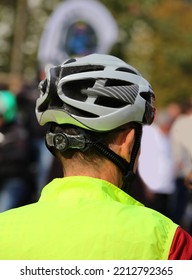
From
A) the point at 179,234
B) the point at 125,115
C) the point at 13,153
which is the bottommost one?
the point at 13,153

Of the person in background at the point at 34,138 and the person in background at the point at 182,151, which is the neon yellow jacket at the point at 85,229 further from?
the person in background at the point at 34,138

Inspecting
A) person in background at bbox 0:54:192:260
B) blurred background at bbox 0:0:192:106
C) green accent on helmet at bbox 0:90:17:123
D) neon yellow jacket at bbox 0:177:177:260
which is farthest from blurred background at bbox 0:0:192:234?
blurred background at bbox 0:0:192:106

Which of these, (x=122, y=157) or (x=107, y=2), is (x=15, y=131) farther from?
(x=107, y=2)

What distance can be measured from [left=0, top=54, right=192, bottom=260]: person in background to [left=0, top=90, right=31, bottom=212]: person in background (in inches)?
274

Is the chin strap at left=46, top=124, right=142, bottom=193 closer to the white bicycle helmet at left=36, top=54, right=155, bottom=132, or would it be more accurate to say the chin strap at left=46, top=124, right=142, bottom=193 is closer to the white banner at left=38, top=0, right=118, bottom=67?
the white bicycle helmet at left=36, top=54, right=155, bottom=132

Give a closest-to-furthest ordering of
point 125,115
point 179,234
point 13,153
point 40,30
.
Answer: point 179,234 → point 125,115 → point 13,153 → point 40,30

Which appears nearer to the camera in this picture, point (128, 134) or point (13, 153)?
point (128, 134)

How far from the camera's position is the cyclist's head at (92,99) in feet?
10.4

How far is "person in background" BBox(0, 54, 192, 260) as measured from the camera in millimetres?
2898

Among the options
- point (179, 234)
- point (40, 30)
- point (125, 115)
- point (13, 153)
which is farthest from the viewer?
point (40, 30)

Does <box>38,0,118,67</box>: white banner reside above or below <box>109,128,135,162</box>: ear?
below

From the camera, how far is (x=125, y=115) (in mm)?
3178
